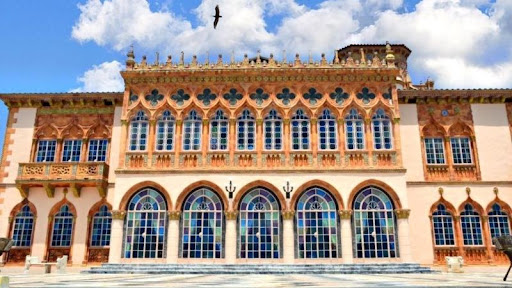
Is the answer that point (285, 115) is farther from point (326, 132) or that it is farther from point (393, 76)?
point (393, 76)

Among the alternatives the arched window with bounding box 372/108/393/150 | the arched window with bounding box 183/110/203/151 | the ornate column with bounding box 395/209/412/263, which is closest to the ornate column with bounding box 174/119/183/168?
the arched window with bounding box 183/110/203/151

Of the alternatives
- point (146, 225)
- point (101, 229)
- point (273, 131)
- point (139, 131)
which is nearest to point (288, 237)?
point (273, 131)

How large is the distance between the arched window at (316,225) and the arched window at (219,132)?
4.68 meters

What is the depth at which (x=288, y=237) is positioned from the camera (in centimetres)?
2125

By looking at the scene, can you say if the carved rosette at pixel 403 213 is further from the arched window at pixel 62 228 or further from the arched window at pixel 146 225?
the arched window at pixel 62 228

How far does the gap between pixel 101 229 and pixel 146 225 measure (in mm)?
2958

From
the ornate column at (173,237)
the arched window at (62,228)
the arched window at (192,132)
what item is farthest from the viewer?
the arched window at (62,228)

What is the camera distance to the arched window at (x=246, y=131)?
22.7m

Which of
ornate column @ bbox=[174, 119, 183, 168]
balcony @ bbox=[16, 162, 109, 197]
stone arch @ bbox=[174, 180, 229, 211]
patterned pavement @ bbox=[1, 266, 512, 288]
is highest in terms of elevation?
ornate column @ bbox=[174, 119, 183, 168]

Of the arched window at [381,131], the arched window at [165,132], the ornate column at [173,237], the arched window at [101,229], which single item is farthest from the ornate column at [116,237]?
the arched window at [381,131]

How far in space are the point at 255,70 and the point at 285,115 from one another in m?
2.75

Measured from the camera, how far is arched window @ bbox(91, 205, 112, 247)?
75.4 ft

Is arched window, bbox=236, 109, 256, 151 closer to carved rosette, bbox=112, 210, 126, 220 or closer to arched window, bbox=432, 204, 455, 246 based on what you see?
carved rosette, bbox=112, 210, 126, 220

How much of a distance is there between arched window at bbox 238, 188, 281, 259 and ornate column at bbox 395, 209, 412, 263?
5.54 meters
